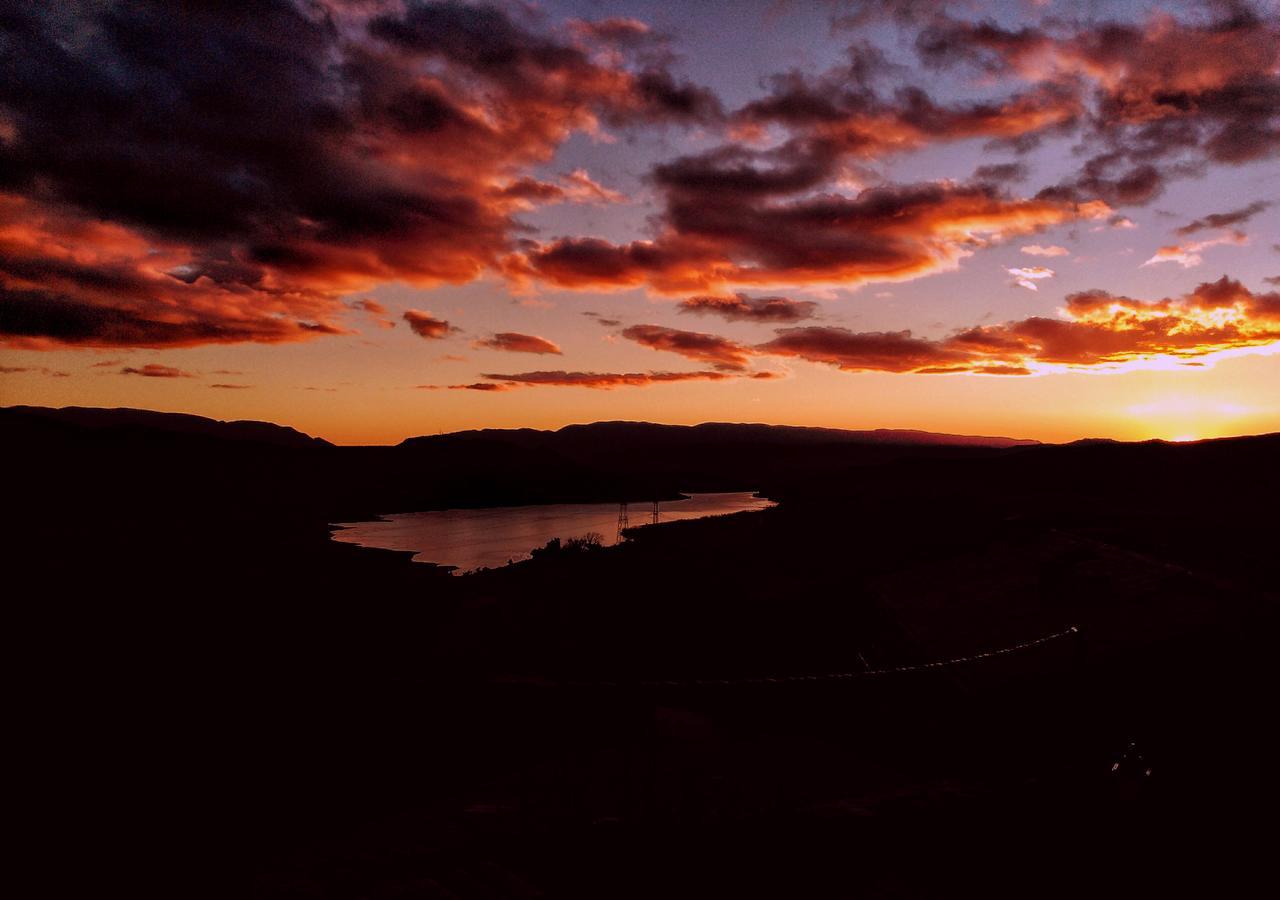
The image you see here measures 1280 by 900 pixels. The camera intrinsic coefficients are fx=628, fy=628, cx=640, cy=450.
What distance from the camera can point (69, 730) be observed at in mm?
9250

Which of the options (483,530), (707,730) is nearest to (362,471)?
(483,530)

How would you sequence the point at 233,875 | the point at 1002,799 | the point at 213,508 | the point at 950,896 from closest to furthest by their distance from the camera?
the point at 950,896 → the point at 1002,799 → the point at 233,875 → the point at 213,508

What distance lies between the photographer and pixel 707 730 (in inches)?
316

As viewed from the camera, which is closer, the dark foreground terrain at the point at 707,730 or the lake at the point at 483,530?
the dark foreground terrain at the point at 707,730

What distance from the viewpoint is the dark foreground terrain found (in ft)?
13.6

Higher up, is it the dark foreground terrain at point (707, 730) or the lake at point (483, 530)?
the dark foreground terrain at point (707, 730)

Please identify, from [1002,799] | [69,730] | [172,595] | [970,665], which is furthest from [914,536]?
[172,595]

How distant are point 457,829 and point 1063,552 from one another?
10625mm

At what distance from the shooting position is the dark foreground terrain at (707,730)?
4152 millimetres

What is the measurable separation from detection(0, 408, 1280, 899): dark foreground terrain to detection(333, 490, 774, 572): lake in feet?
97.9

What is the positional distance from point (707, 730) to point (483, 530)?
6677cm

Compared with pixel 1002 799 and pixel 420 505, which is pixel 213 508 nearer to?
pixel 420 505

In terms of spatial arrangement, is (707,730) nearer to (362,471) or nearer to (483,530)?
(483,530)

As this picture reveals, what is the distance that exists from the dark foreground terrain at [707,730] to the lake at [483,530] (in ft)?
97.9
